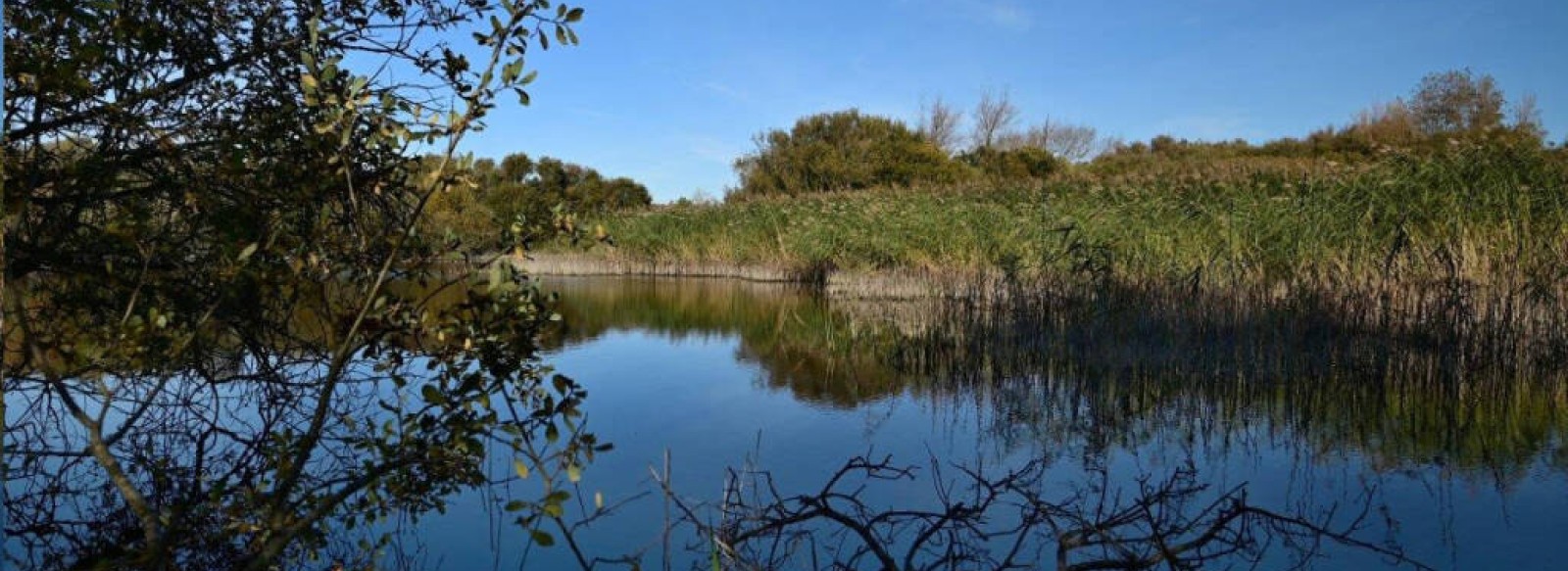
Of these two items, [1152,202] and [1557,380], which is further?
[1152,202]

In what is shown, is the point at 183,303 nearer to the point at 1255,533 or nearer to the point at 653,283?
the point at 1255,533

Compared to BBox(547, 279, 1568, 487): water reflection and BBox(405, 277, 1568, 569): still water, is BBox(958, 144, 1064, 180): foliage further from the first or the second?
BBox(405, 277, 1568, 569): still water

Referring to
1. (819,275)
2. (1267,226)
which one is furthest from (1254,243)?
(819,275)

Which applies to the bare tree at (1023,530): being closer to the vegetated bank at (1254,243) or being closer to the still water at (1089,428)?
the still water at (1089,428)

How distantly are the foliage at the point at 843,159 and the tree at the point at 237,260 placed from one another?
2636 cm

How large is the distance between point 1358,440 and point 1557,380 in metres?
2.35

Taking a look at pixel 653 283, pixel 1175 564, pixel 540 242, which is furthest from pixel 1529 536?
pixel 653 283

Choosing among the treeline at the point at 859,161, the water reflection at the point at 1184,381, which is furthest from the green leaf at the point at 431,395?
the treeline at the point at 859,161

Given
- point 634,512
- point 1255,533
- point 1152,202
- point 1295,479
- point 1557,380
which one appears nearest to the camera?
point 1255,533

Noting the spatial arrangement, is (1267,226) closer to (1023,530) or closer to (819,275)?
(1023,530)

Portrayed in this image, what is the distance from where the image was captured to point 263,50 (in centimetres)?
297

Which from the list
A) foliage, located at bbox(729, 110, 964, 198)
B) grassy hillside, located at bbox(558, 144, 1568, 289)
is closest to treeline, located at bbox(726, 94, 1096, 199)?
foliage, located at bbox(729, 110, 964, 198)

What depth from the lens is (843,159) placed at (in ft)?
105

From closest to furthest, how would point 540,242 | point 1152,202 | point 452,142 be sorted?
point 452,142 → point 540,242 → point 1152,202
